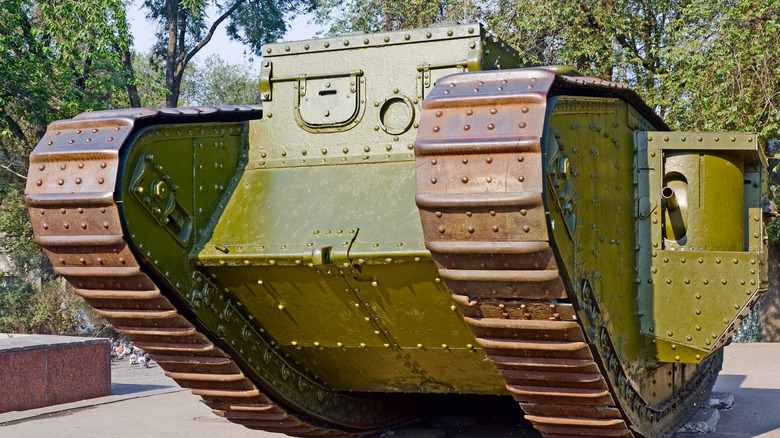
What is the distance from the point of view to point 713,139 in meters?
6.10

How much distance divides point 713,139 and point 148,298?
3.79m

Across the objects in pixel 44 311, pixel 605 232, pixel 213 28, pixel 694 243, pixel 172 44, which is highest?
pixel 213 28

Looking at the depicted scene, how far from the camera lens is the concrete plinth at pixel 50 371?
9641 millimetres

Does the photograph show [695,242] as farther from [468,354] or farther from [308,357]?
[308,357]

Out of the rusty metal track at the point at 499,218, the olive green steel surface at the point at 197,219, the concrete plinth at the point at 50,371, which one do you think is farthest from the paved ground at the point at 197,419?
the rusty metal track at the point at 499,218

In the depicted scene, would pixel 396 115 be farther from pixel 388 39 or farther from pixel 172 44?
pixel 172 44

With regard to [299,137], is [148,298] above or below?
below

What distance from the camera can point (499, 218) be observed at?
4.16 m

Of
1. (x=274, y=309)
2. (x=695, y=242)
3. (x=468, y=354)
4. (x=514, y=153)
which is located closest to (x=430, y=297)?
(x=468, y=354)

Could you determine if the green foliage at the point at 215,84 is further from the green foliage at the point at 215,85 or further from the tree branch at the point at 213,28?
the tree branch at the point at 213,28

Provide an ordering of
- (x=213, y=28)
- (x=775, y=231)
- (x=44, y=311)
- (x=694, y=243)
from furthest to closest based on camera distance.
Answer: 1. (x=213, y=28)
2. (x=775, y=231)
3. (x=44, y=311)
4. (x=694, y=243)

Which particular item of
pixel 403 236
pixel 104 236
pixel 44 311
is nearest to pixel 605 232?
pixel 403 236

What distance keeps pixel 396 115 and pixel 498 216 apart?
1.83m

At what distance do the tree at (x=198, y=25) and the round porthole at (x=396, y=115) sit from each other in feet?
50.6
